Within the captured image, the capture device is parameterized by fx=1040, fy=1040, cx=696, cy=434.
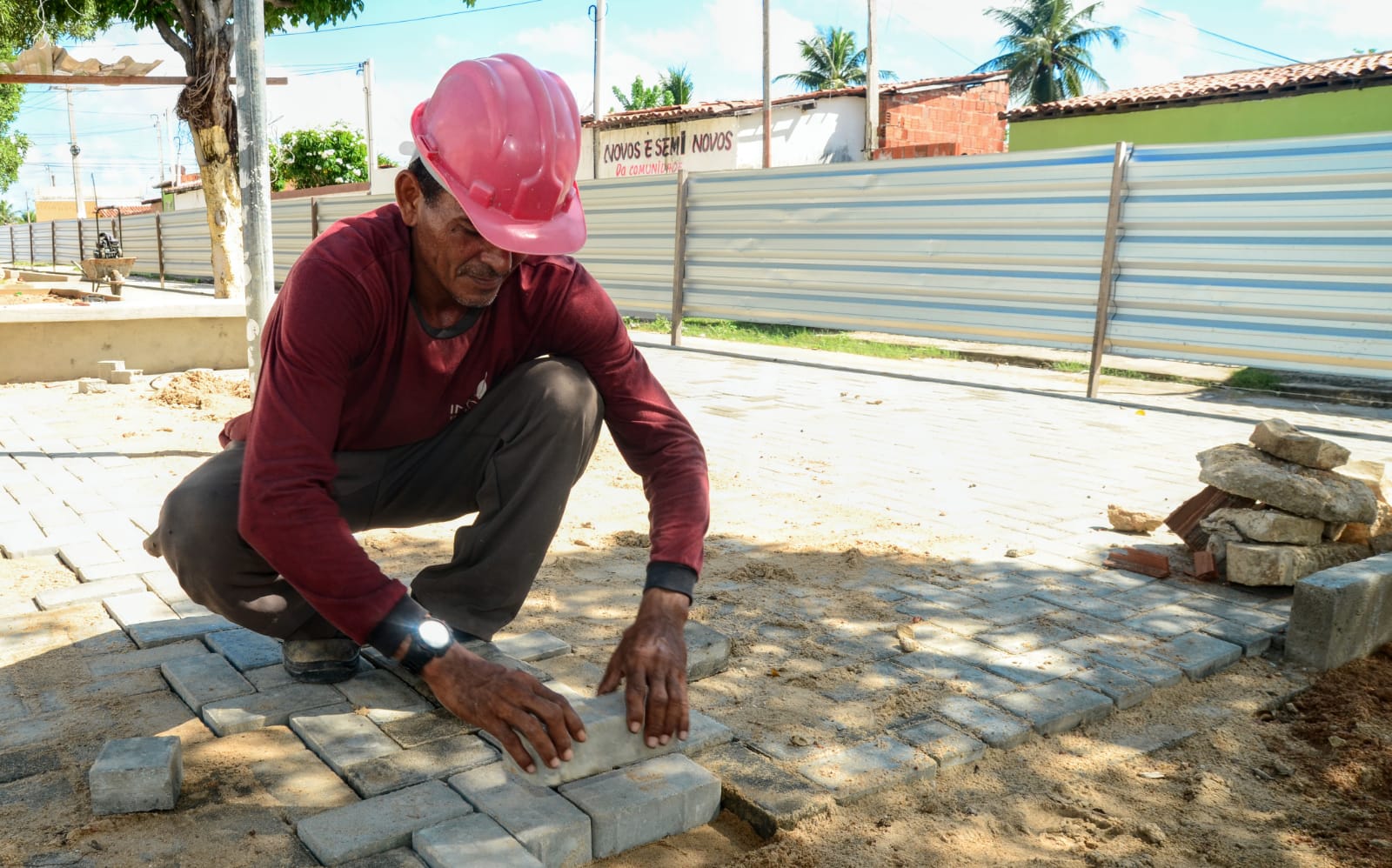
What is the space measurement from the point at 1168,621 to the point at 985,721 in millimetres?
1132

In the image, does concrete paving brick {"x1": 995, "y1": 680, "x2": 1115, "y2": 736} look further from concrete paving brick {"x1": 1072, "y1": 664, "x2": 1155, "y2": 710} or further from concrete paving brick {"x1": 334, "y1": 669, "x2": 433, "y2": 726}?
concrete paving brick {"x1": 334, "y1": 669, "x2": 433, "y2": 726}

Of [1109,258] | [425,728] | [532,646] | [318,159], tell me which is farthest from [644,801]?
[318,159]

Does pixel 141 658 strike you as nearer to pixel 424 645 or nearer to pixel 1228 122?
pixel 424 645

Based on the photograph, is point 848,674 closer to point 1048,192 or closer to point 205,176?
point 1048,192

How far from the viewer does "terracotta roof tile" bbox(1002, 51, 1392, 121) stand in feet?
52.4

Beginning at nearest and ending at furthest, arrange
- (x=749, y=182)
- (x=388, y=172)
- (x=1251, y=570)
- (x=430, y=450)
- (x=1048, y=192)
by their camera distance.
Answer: (x=430, y=450)
(x=1251, y=570)
(x=1048, y=192)
(x=749, y=182)
(x=388, y=172)

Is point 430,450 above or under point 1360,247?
under

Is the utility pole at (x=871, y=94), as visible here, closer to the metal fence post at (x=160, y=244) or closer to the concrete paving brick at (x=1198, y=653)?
the metal fence post at (x=160, y=244)

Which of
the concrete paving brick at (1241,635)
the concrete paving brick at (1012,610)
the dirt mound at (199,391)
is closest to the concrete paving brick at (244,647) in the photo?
the concrete paving brick at (1012,610)

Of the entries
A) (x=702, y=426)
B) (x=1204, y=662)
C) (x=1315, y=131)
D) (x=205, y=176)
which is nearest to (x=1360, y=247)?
(x=702, y=426)

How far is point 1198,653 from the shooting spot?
307 cm

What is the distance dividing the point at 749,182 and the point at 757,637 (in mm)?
8663

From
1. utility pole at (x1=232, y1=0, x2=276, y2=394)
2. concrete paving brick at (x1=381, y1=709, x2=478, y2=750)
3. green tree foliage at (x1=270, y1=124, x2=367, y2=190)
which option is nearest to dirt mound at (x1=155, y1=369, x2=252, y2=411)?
utility pole at (x1=232, y1=0, x2=276, y2=394)

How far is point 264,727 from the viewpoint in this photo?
2449 millimetres
